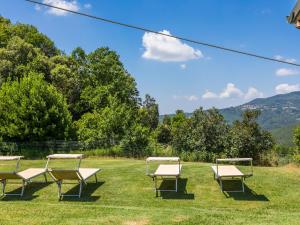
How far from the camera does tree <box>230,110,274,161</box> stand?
21844 mm

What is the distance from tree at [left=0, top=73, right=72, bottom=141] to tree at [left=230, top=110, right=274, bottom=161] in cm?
1116

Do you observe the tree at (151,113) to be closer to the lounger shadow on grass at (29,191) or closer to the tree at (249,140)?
the tree at (249,140)

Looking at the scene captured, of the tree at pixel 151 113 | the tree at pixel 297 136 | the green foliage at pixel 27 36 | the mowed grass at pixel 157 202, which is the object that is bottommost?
the mowed grass at pixel 157 202

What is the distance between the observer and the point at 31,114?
22.2 metres

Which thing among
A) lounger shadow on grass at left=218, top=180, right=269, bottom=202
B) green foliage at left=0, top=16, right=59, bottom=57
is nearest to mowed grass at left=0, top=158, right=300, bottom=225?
lounger shadow on grass at left=218, top=180, right=269, bottom=202

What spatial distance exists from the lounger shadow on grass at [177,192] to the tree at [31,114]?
13149mm

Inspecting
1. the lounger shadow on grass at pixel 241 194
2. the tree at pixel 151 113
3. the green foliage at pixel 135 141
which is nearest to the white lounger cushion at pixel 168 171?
the lounger shadow on grass at pixel 241 194

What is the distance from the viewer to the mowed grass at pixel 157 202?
723 centimetres

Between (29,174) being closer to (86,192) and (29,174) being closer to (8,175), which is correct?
(8,175)

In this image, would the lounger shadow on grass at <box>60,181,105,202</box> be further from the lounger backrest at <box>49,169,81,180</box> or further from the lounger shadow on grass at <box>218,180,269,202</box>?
the lounger shadow on grass at <box>218,180,269,202</box>

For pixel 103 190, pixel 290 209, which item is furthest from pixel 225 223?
pixel 103 190

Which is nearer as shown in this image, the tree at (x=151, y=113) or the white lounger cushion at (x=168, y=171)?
the white lounger cushion at (x=168, y=171)

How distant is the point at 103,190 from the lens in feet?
34.9

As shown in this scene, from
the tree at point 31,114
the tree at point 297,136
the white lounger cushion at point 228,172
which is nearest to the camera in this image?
the white lounger cushion at point 228,172
